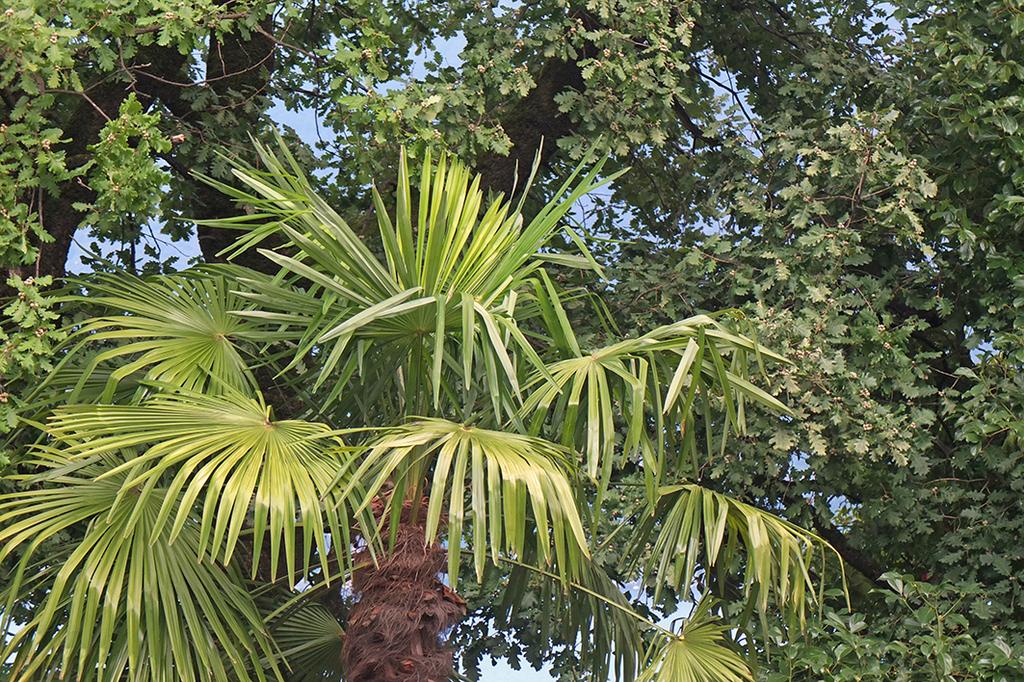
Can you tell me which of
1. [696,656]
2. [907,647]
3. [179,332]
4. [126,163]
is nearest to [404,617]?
[696,656]

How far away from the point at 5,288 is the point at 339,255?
2.35 meters

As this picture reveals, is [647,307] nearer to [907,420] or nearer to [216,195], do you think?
[907,420]

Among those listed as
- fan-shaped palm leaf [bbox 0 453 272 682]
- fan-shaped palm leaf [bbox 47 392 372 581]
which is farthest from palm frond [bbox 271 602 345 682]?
fan-shaped palm leaf [bbox 47 392 372 581]

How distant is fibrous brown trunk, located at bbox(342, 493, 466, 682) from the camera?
461cm

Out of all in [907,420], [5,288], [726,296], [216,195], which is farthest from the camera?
[216,195]

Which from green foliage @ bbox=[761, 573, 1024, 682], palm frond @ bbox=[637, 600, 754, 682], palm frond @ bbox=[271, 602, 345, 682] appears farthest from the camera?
green foliage @ bbox=[761, 573, 1024, 682]

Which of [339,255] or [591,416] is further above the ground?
[339,255]

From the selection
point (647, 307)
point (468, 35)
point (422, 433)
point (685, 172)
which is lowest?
point (422, 433)

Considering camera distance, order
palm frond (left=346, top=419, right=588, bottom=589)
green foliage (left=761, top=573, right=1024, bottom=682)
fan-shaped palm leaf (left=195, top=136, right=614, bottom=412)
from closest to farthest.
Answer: palm frond (left=346, top=419, right=588, bottom=589), fan-shaped palm leaf (left=195, top=136, right=614, bottom=412), green foliage (left=761, top=573, right=1024, bottom=682)

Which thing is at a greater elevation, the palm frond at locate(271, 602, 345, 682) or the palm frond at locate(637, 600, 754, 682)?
the palm frond at locate(637, 600, 754, 682)

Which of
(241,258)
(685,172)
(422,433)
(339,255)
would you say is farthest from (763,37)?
(422,433)

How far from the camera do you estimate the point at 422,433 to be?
4.08m

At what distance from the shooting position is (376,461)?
463 cm

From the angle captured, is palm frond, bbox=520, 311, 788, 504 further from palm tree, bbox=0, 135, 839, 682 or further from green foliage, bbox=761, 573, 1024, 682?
green foliage, bbox=761, 573, 1024, 682
